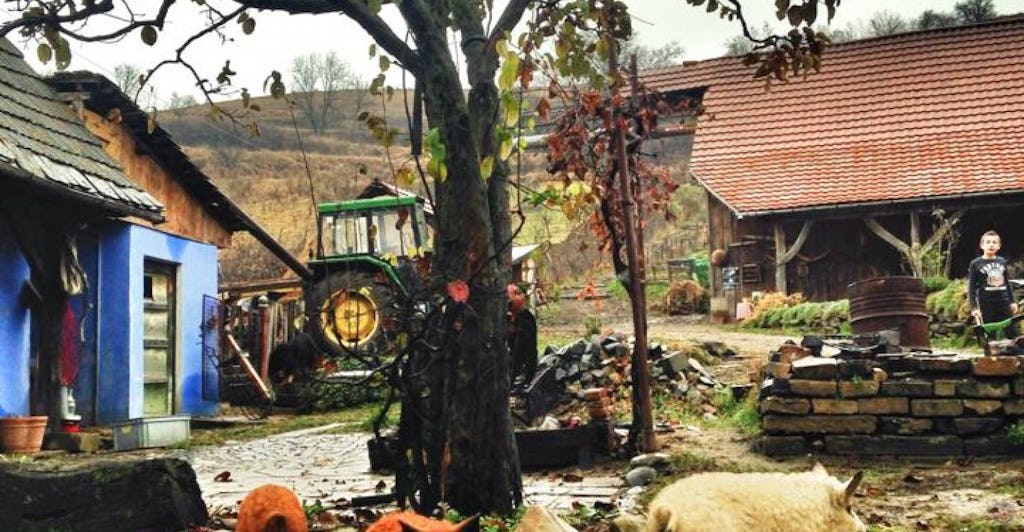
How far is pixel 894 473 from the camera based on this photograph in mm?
6996

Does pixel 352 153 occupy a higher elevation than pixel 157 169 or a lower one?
higher

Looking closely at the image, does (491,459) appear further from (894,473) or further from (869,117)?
(869,117)

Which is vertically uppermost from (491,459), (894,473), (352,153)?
(352,153)

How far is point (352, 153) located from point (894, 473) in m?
50.4

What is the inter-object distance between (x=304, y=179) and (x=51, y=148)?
36.7 metres

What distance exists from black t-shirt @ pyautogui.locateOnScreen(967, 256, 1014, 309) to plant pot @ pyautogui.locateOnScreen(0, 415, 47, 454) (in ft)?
32.3

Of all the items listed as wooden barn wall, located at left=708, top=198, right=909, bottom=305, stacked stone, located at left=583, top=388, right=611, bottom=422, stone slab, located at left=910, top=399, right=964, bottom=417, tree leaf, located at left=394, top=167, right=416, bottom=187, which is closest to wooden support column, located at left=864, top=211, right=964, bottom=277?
wooden barn wall, located at left=708, top=198, right=909, bottom=305

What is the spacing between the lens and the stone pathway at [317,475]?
640 cm

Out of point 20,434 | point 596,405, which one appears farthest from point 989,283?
point 20,434

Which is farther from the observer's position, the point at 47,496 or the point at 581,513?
the point at 581,513

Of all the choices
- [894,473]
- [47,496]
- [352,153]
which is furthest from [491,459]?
[352,153]

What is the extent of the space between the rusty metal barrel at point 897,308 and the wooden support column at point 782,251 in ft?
31.4

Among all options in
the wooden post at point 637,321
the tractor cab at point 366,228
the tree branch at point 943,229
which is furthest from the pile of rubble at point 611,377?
the tree branch at point 943,229

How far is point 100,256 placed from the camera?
12.8 metres
